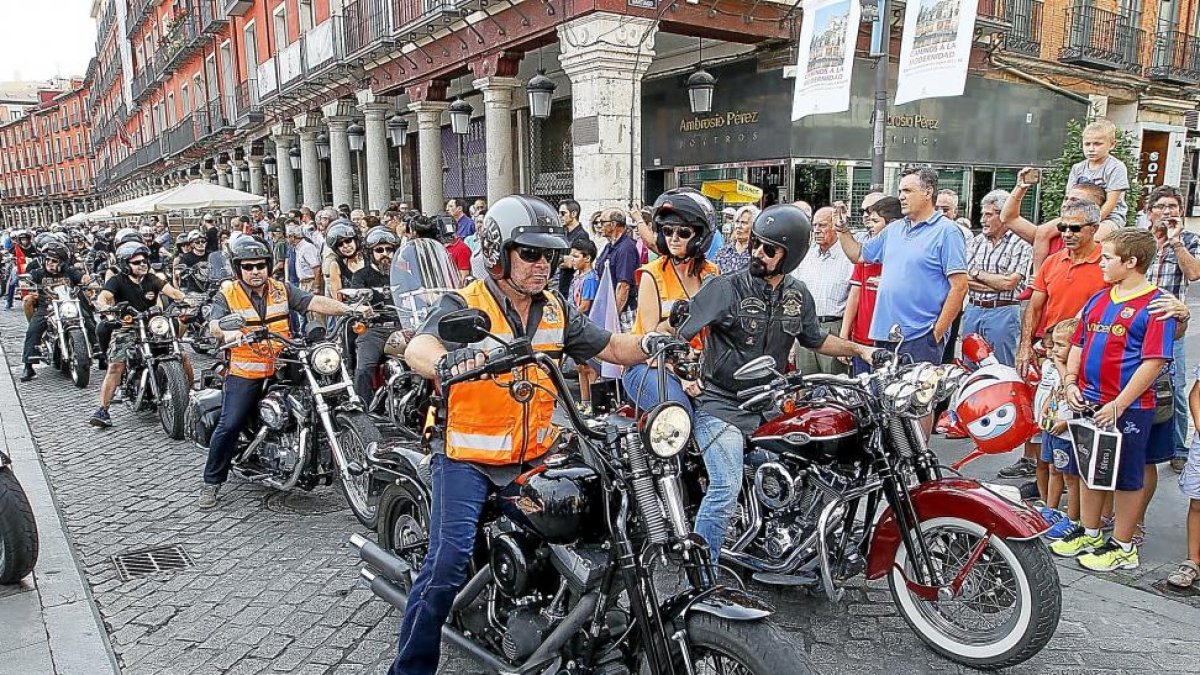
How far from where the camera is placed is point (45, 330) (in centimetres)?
1087

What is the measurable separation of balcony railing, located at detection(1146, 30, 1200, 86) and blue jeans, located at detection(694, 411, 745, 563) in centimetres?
2134

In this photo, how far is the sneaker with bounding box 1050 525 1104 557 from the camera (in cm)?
441

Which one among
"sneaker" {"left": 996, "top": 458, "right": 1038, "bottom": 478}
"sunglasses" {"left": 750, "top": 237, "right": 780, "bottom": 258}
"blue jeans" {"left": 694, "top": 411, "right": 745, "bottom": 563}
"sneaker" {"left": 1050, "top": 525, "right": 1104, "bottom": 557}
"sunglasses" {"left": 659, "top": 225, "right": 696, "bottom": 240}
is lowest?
"sneaker" {"left": 996, "top": 458, "right": 1038, "bottom": 478}

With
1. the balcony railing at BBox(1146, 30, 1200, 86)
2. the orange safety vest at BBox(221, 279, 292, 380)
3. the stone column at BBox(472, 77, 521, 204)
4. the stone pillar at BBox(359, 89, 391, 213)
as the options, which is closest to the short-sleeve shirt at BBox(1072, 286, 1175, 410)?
the orange safety vest at BBox(221, 279, 292, 380)

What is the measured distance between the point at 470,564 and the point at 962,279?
12.3 ft

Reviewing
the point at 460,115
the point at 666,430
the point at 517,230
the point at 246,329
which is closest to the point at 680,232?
the point at 517,230

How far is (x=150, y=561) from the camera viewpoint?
4781 mm

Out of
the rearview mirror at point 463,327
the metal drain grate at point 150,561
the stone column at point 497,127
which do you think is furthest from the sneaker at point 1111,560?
the stone column at point 497,127

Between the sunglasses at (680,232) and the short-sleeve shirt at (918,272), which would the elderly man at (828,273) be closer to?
the short-sleeve shirt at (918,272)

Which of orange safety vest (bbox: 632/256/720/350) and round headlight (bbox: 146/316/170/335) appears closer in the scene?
orange safety vest (bbox: 632/256/720/350)

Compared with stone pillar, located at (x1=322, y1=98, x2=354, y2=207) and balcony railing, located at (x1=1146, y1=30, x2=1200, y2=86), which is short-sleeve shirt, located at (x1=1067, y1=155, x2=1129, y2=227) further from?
stone pillar, located at (x1=322, y1=98, x2=354, y2=207)

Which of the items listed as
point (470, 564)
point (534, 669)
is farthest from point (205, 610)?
point (534, 669)

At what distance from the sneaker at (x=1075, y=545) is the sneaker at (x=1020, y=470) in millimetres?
1235

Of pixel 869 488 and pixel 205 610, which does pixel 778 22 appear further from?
pixel 205 610
